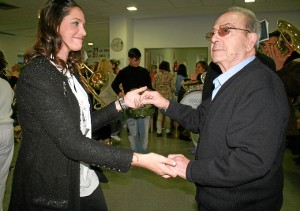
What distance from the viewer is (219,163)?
123 centimetres

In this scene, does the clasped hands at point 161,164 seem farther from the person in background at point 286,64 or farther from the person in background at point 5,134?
the person in background at point 286,64

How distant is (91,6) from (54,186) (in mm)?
7149

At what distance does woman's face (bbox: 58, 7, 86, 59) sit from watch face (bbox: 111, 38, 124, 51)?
734cm

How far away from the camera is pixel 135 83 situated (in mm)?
4289

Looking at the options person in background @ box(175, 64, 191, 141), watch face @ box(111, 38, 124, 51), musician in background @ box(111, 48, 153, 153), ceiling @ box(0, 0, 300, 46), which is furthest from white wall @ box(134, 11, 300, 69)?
musician in background @ box(111, 48, 153, 153)

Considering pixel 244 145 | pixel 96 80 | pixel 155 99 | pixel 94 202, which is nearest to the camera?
pixel 244 145

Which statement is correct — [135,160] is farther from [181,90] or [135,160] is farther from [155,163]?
[181,90]

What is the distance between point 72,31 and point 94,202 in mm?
1061

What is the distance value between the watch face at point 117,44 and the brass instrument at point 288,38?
19.5 feet

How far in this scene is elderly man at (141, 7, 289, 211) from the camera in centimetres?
117

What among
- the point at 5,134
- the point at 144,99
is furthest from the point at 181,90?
the point at 5,134

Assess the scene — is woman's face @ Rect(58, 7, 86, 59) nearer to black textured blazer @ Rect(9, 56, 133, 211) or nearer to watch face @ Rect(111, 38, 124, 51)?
black textured blazer @ Rect(9, 56, 133, 211)

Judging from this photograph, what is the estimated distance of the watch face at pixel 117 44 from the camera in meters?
8.70

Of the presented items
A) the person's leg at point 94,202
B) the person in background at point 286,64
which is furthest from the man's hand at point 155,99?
the person in background at point 286,64
